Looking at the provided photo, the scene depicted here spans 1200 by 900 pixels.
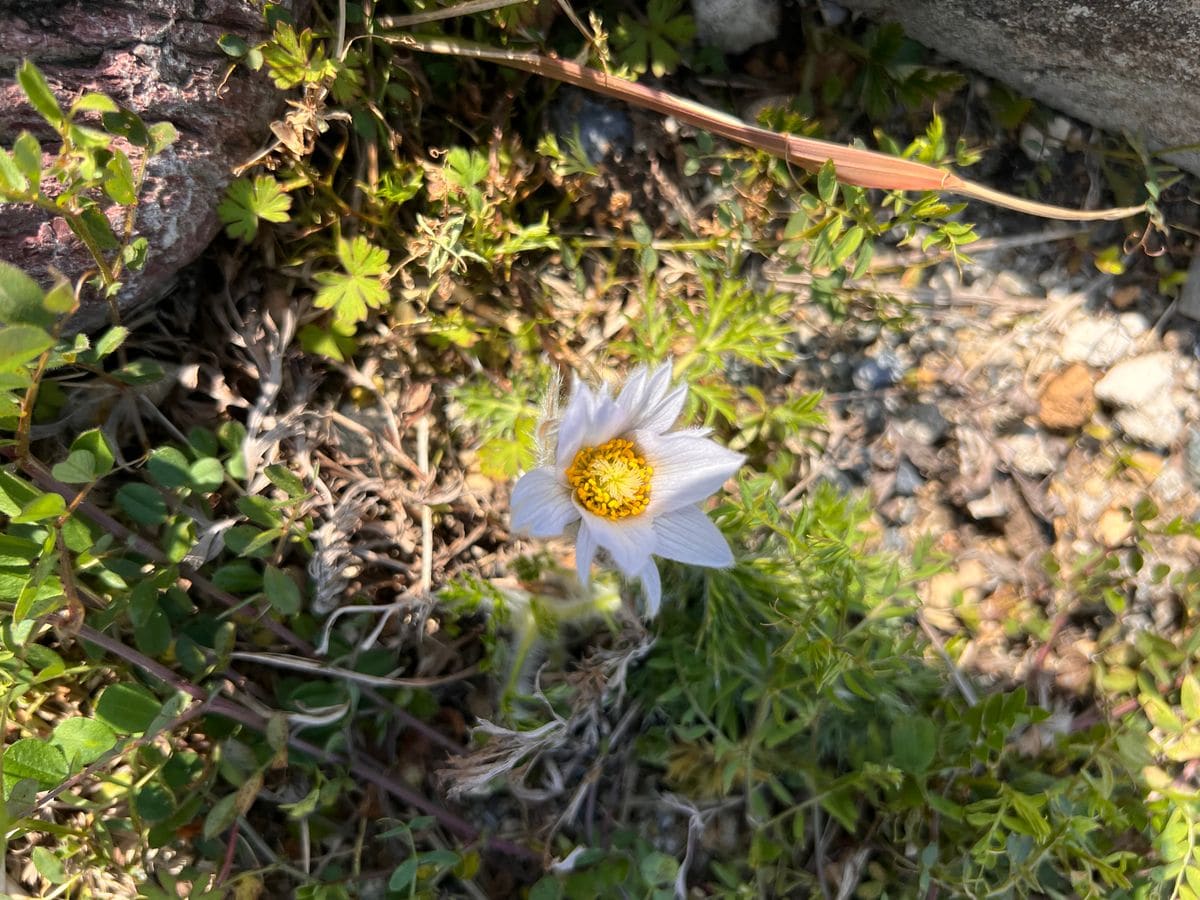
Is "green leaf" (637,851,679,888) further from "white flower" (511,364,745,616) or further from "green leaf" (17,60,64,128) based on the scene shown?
"green leaf" (17,60,64,128)

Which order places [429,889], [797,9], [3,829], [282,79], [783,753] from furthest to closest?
[797,9] → [783,753] → [429,889] → [282,79] → [3,829]

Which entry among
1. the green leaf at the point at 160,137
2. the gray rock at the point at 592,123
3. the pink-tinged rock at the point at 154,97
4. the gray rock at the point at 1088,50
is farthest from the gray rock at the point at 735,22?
the green leaf at the point at 160,137

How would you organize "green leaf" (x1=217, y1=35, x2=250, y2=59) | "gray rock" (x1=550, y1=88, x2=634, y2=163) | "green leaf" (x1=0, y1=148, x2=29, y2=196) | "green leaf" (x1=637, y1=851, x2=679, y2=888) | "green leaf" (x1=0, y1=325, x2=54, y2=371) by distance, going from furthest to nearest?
1. "gray rock" (x1=550, y1=88, x2=634, y2=163)
2. "green leaf" (x1=637, y1=851, x2=679, y2=888)
3. "green leaf" (x1=217, y1=35, x2=250, y2=59)
4. "green leaf" (x1=0, y1=148, x2=29, y2=196)
5. "green leaf" (x1=0, y1=325, x2=54, y2=371)

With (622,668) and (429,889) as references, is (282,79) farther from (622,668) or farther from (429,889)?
(429,889)

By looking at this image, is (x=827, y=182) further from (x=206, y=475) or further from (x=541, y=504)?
(x=206, y=475)

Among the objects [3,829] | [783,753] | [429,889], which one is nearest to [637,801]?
[783,753]

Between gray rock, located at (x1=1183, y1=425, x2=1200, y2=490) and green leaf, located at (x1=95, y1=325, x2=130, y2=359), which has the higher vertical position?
green leaf, located at (x1=95, y1=325, x2=130, y2=359)

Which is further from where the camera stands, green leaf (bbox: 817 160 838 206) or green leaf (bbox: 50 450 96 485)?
green leaf (bbox: 817 160 838 206)

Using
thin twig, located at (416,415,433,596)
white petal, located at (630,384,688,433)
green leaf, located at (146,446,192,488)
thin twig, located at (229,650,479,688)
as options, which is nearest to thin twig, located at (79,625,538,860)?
thin twig, located at (229,650,479,688)
